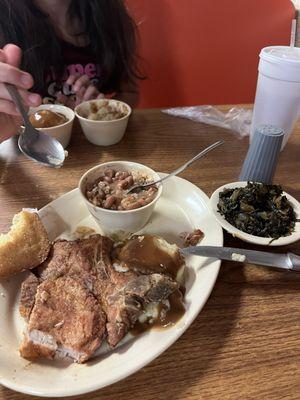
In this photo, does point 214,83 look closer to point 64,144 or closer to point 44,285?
point 64,144

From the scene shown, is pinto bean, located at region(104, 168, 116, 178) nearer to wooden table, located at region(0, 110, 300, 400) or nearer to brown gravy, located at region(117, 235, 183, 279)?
wooden table, located at region(0, 110, 300, 400)

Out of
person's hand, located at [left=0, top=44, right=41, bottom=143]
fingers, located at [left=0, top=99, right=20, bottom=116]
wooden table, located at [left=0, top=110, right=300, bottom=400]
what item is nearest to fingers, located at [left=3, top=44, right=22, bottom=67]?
person's hand, located at [left=0, top=44, right=41, bottom=143]

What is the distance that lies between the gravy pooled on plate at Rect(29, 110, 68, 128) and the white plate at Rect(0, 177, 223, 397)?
395 mm

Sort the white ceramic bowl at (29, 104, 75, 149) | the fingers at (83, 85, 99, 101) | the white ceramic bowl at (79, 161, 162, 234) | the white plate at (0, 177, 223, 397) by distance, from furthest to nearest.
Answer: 1. the fingers at (83, 85, 99, 101)
2. the white ceramic bowl at (29, 104, 75, 149)
3. the white ceramic bowl at (79, 161, 162, 234)
4. the white plate at (0, 177, 223, 397)

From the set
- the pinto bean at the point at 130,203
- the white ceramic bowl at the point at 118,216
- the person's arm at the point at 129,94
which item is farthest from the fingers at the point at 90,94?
the pinto bean at the point at 130,203

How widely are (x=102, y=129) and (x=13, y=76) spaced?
0.43m

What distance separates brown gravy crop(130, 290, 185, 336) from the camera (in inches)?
29.8

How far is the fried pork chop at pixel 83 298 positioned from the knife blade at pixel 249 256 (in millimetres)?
113


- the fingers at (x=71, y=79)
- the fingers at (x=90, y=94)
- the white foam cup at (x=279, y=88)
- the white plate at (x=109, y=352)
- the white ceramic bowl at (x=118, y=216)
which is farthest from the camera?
the fingers at (x=71, y=79)

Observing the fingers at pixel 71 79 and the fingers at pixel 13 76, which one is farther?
the fingers at pixel 71 79

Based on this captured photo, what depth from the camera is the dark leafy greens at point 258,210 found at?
95cm

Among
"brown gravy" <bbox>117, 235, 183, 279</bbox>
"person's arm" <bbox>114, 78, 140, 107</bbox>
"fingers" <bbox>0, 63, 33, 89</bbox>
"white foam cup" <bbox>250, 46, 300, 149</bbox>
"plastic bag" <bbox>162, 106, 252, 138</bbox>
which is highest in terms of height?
"fingers" <bbox>0, 63, 33, 89</bbox>

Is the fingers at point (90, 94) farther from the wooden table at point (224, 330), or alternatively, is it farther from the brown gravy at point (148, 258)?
the brown gravy at point (148, 258)

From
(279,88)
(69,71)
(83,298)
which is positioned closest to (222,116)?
(279,88)
